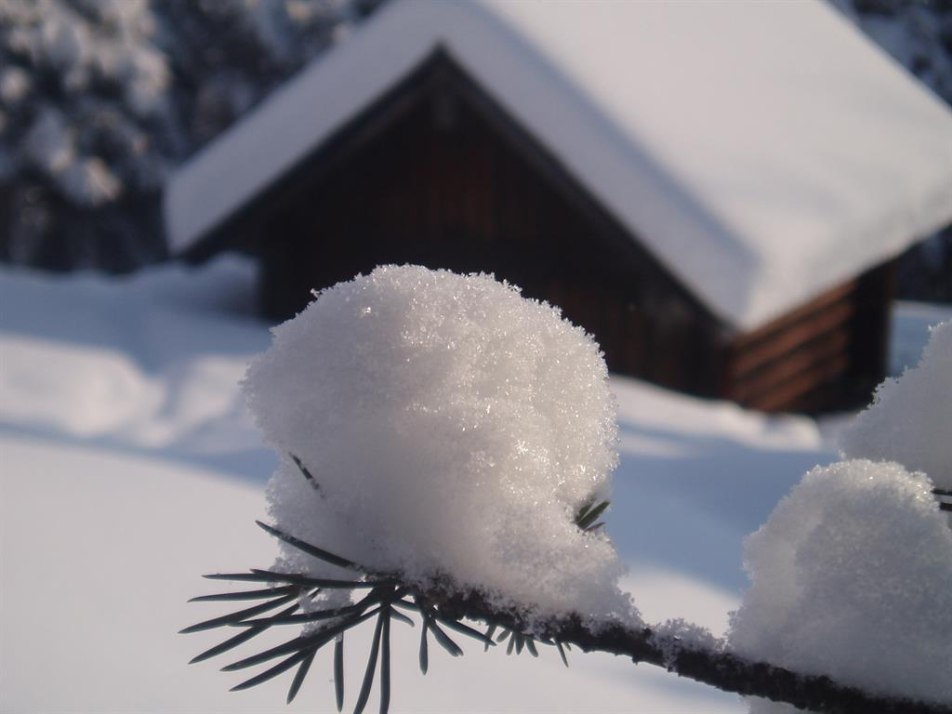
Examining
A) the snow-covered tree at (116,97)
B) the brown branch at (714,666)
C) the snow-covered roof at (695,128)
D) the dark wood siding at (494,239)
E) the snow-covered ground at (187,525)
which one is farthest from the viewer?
the snow-covered tree at (116,97)

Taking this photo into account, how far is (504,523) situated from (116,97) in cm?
1716

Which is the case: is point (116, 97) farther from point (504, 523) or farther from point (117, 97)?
point (504, 523)

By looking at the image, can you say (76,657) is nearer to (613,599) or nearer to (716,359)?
(613,599)

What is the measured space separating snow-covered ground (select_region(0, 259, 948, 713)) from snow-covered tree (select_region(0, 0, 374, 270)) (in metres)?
11.1

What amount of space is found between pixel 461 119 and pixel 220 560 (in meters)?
4.21

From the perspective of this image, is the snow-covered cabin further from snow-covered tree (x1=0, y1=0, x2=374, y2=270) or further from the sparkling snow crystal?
snow-covered tree (x1=0, y1=0, x2=374, y2=270)

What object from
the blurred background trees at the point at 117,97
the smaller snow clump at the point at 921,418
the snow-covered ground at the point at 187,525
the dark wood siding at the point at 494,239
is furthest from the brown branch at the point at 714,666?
the blurred background trees at the point at 117,97

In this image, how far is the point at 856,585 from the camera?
486 millimetres

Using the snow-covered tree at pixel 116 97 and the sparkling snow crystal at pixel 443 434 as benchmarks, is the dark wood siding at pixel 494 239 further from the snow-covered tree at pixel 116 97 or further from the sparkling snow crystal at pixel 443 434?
the snow-covered tree at pixel 116 97

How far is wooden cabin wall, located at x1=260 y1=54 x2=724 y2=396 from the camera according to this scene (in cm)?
500

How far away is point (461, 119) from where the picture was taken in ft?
18.1

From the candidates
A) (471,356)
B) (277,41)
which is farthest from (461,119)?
(277,41)

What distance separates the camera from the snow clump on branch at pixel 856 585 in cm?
47

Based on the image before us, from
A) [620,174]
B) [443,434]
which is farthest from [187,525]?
[620,174]
